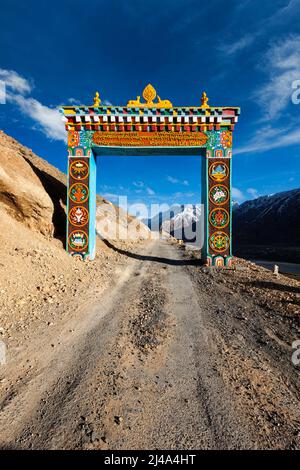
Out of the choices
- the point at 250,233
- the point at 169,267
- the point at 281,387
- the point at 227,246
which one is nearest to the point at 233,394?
the point at 281,387

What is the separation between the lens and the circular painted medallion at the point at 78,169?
13.8 metres

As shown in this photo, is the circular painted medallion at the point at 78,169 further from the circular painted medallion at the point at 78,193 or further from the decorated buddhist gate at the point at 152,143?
the circular painted medallion at the point at 78,193

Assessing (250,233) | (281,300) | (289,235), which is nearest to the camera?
(281,300)

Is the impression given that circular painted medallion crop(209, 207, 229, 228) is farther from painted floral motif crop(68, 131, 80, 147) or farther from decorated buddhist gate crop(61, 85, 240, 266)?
painted floral motif crop(68, 131, 80, 147)

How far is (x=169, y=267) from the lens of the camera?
13.5 metres

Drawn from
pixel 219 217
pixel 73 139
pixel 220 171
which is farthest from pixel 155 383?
pixel 73 139

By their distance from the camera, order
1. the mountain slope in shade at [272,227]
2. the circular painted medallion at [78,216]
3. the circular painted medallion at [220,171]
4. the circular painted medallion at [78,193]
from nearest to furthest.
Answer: the circular painted medallion at [78,216] < the circular painted medallion at [78,193] < the circular painted medallion at [220,171] < the mountain slope in shade at [272,227]

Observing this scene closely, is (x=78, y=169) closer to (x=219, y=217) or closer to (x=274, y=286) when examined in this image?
(x=219, y=217)

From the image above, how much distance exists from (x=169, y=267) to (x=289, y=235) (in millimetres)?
98438

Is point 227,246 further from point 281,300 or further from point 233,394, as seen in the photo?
point 233,394

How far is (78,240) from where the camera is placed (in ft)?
43.7

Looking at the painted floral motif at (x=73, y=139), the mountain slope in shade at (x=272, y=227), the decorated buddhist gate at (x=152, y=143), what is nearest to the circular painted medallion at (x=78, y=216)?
the decorated buddhist gate at (x=152, y=143)

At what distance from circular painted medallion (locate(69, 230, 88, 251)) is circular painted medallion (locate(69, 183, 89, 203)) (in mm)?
2057

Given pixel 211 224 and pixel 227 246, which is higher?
pixel 211 224
